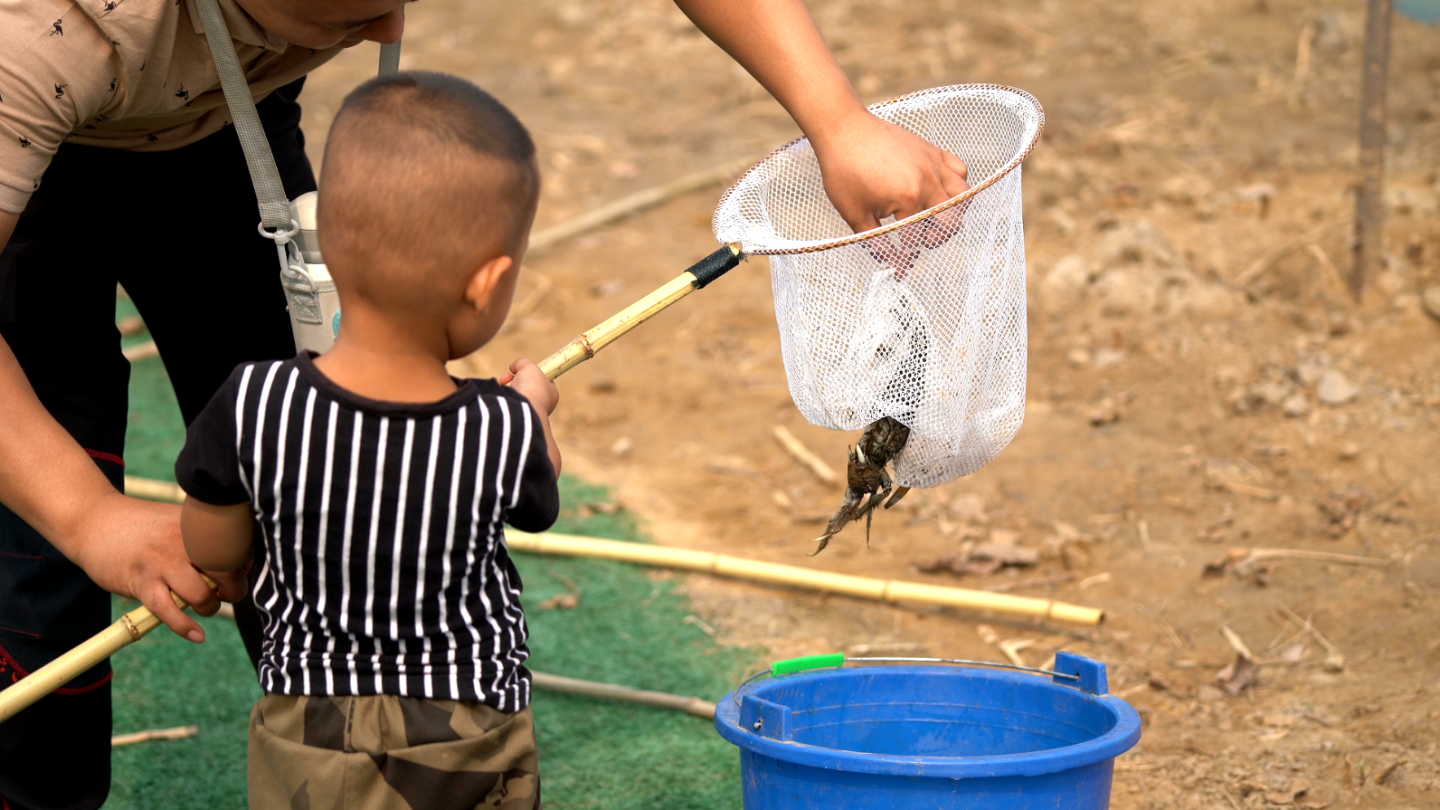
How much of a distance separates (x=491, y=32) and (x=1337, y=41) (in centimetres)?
547

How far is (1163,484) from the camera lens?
4.09 metres

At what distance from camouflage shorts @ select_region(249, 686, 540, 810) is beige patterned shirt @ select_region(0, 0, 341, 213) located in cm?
79

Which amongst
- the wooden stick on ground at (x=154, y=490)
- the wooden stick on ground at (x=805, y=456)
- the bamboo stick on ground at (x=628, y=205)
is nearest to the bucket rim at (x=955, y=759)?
the wooden stick on ground at (x=805, y=456)

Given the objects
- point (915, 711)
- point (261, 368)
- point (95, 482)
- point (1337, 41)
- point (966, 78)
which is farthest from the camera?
point (966, 78)

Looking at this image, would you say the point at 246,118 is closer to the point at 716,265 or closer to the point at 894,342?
the point at 716,265

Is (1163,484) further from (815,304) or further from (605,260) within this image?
(605,260)

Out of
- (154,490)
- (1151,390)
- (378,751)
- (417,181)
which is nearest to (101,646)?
(378,751)

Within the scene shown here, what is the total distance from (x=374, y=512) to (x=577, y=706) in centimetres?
174

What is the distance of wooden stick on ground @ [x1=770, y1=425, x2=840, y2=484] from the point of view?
4297mm

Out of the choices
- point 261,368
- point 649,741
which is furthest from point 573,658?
point 261,368

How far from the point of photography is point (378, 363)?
1.54 metres

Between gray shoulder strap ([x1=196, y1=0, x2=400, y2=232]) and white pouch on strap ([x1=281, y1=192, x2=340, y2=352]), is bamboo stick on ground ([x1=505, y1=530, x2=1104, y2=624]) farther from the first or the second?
gray shoulder strap ([x1=196, y1=0, x2=400, y2=232])

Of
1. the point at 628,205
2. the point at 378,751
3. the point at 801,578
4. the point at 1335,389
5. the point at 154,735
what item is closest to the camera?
the point at 378,751

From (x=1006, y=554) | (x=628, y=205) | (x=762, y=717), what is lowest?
(x=628, y=205)
